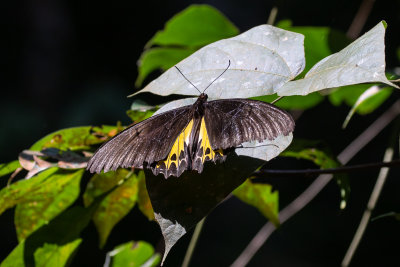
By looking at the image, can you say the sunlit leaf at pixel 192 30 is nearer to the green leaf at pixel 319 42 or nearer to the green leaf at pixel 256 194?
the green leaf at pixel 319 42

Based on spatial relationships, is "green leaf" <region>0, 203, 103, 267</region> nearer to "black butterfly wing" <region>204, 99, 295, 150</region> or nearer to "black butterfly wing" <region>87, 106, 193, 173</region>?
"black butterfly wing" <region>87, 106, 193, 173</region>

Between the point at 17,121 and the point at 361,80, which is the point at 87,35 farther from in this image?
the point at 361,80

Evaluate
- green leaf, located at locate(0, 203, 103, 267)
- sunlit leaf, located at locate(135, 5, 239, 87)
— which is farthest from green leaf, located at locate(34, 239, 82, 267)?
sunlit leaf, located at locate(135, 5, 239, 87)

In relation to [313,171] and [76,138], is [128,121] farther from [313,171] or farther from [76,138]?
[313,171]

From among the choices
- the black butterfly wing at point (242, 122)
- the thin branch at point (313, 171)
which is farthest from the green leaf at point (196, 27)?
the thin branch at point (313, 171)

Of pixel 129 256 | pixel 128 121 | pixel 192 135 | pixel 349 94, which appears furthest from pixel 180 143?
pixel 128 121

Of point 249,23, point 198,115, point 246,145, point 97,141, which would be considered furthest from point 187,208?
point 249,23
